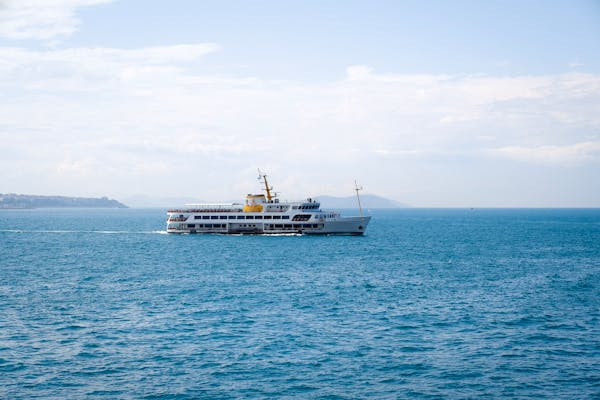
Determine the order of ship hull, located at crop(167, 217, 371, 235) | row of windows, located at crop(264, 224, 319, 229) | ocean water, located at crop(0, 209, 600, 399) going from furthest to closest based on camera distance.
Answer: ship hull, located at crop(167, 217, 371, 235) < row of windows, located at crop(264, 224, 319, 229) < ocean water, located at crop(0, 209, 600, 399)

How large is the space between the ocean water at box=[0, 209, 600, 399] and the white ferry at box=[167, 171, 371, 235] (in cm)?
4797

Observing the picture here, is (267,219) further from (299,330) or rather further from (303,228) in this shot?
(299,330)

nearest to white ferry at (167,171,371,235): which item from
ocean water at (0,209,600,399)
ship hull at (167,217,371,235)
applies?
ship hull at (167,217,371,235)

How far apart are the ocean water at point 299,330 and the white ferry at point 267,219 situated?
47970 mm

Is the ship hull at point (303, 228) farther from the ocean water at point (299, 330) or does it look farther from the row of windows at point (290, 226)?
the ocean water at point (299, 330)

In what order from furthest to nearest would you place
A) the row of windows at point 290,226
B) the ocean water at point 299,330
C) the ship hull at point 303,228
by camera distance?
1. the ship hull at point 303,228
2. the row of windows at point 290,226
3. the ocean water at point 299,330

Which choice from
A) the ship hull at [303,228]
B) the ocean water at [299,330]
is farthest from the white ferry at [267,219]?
the ocean water at [299,330]

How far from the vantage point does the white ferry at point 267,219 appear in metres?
134

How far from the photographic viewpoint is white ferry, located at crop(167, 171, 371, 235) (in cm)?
13388

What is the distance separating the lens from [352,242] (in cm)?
12112

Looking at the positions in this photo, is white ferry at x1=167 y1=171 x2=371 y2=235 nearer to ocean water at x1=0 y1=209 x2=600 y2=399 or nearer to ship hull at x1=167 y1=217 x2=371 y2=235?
ship hull at x1=167 y1=217 x2=371 y2=235

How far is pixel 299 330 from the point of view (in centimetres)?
4381

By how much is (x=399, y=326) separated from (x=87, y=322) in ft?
81.4

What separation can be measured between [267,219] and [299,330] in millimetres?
93156
